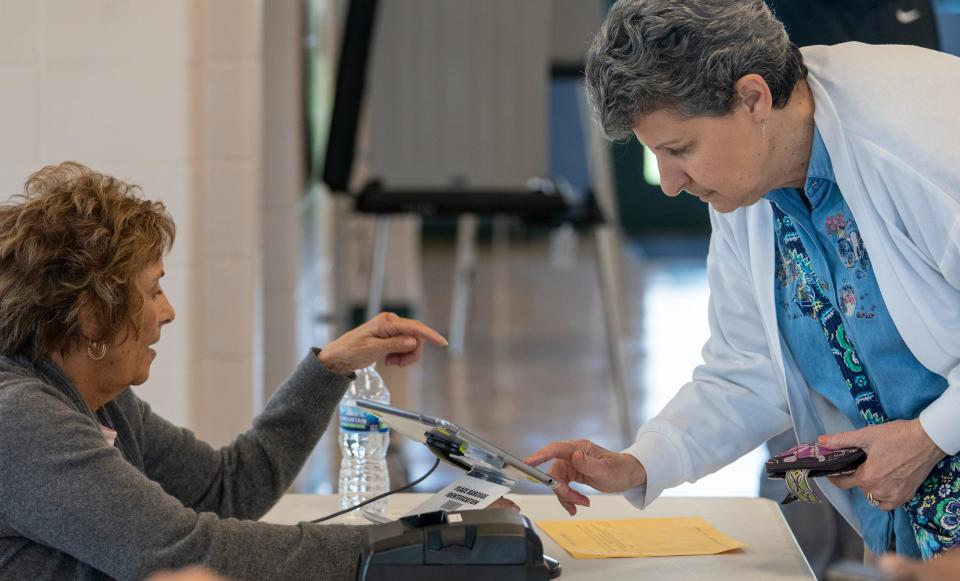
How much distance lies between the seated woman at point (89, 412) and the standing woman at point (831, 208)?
1.48 ft

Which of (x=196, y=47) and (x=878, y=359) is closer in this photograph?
(x=878, y=359)

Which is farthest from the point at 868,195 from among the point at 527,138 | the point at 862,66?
the point at 527,138

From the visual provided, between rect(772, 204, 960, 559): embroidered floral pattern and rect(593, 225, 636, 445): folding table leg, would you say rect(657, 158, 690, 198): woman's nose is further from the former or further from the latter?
rect(593, 225, 636, 445): folding table leg

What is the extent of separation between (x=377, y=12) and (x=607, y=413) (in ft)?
7.74

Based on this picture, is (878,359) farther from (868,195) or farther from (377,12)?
(377,12)

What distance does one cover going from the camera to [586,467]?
5.28 ft

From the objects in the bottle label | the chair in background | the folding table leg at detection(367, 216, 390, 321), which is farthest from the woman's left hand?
the folding table leg at detection(367, 216, 390, 321)

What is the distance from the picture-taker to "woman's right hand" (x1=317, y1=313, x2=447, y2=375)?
5.65ft

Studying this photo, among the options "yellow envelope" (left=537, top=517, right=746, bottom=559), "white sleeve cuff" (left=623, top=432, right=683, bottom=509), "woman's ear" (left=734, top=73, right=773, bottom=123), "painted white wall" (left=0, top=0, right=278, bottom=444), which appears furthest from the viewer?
"painted white wall" (left=0, top=0, right=278, bottom=444)

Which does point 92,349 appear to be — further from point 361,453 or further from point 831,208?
point 831,208

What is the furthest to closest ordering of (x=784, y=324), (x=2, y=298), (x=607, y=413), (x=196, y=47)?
1. (x=607, y=413)
2. (x=196, y=47)
3. (x=784, y=324)
4. (x=2, y=298)

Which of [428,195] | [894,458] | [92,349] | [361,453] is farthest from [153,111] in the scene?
[894,458]

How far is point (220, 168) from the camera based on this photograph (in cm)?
258

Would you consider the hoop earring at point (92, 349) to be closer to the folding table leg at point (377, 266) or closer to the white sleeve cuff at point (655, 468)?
the white sleeve cuff at point (655, 468)
